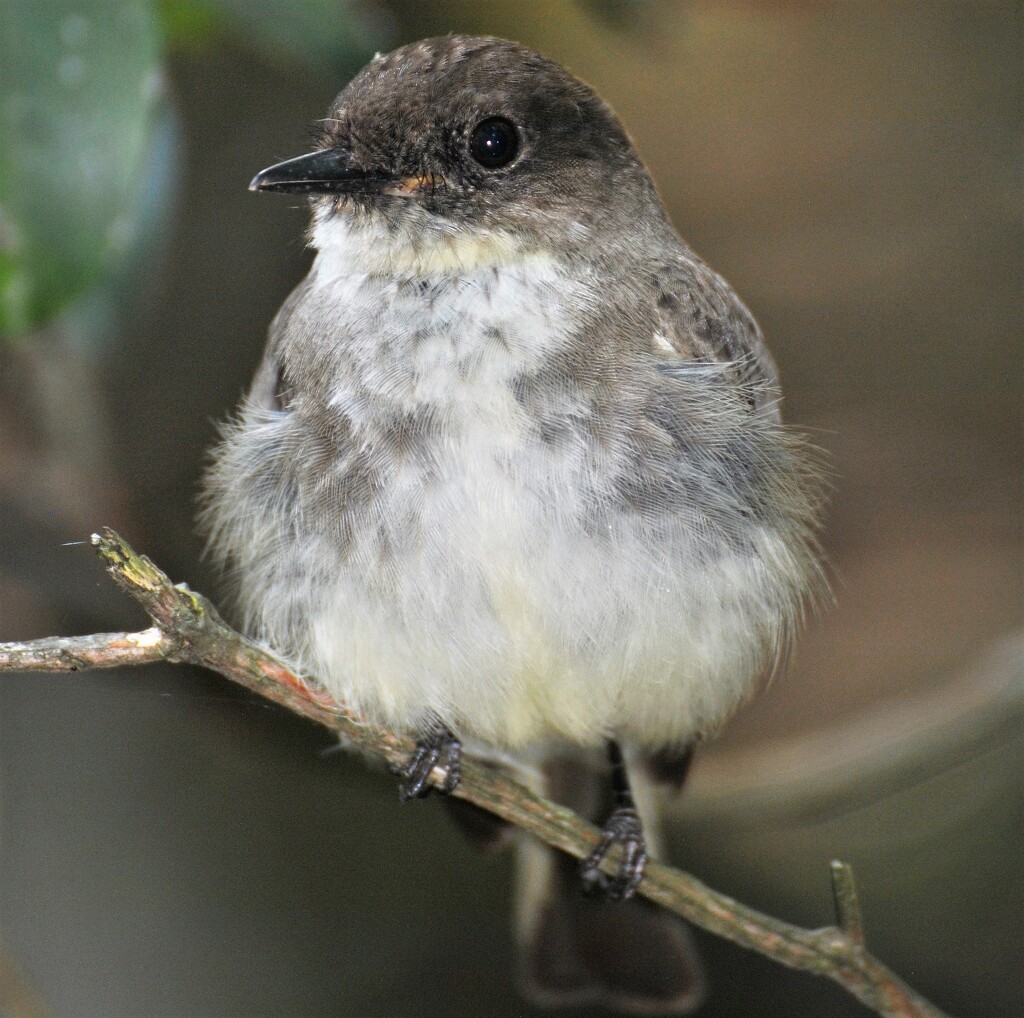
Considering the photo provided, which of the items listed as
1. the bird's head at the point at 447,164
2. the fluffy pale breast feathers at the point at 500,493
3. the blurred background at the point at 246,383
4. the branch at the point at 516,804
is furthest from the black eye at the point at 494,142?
the branch at the point at 516,804

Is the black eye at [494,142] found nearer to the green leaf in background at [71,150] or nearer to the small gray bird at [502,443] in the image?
the small gray bird at [502,443]

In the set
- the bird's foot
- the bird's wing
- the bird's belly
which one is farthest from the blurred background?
the bird's foot

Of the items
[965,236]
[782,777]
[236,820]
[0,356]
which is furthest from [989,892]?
[0,356]

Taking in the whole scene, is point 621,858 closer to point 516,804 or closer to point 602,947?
point 516,804

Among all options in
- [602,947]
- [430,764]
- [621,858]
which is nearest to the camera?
[430,764]

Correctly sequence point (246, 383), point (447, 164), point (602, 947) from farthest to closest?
point (246, 383) → point (602, 947) → point (447, 164)

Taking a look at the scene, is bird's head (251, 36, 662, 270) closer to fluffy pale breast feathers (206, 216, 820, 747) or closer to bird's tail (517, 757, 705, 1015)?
fluffy pale breast feathers (206, 216, 820, 747)

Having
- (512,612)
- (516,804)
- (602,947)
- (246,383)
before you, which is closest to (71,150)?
(512,612)
